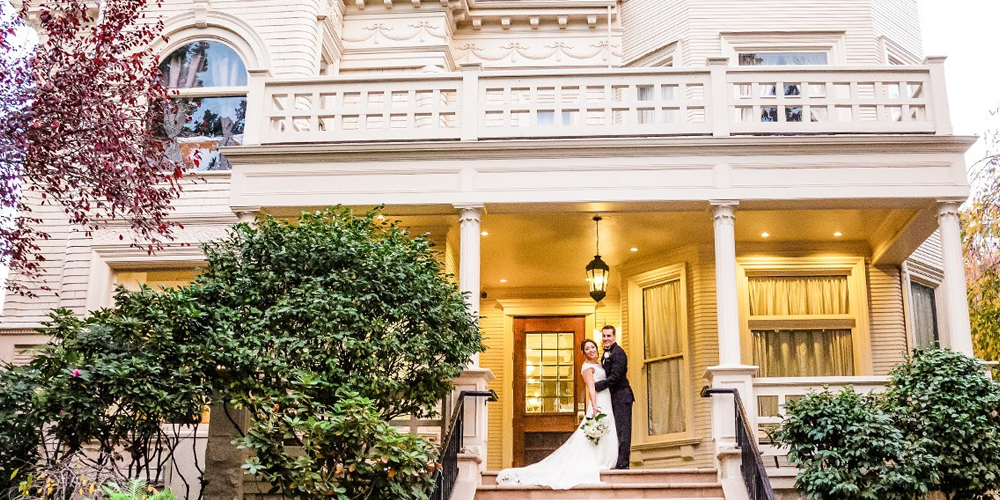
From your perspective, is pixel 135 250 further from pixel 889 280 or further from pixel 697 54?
pixel 889 280

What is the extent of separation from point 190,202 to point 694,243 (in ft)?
24.0

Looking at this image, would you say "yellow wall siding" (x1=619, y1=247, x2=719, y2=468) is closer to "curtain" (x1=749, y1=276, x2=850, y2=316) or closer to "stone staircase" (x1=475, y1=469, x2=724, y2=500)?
"curtain" (x1=749, y1=276, x2=850, y2=316)

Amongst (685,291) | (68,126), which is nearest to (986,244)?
(685,291)

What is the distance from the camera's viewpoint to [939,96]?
448 inches

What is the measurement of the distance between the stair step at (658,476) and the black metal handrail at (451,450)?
29.1 inches

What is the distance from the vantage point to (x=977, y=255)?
1600 cm

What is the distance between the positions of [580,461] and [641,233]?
3.97 metres

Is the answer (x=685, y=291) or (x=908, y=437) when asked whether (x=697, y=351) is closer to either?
(x=685, y=291)

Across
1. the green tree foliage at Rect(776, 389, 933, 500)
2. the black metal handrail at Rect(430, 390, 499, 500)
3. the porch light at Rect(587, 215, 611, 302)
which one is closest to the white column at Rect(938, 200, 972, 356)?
the green tree foliage at Rect(776, 389, 933, 500)

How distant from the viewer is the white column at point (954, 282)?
34.7 ft

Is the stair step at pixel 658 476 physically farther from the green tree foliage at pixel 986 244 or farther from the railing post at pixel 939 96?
the green tree foliage at pixel 986 244

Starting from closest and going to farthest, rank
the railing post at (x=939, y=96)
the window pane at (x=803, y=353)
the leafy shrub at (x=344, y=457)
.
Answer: the leafy shrub at (x=344, y=457) → the railing post at (x=939, y=96) → the window pane at (x=803, y=353)

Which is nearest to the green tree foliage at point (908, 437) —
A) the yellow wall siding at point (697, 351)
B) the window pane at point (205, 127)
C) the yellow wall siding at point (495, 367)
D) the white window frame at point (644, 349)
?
the yellow wall siding at point (697, 351)

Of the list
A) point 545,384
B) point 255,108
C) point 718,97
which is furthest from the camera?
point 545,384
